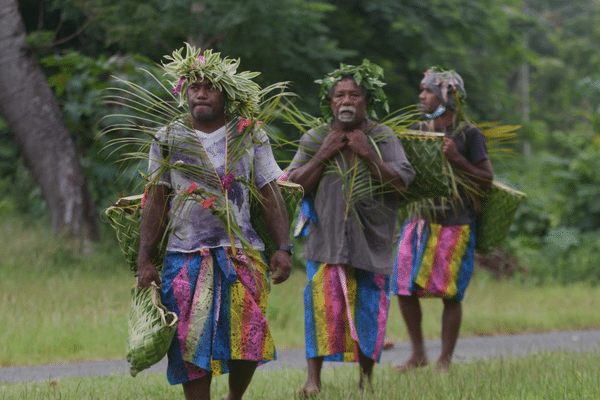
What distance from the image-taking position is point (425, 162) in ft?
17.2

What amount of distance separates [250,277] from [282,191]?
2.05ft

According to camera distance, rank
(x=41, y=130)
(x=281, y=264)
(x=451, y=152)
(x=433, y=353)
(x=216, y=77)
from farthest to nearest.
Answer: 1. (x=41, y=130)
2. (x=433, y=353)
3. (x=451, y=152)
4. (x=281, y=264)
5. (x=216, y=77)

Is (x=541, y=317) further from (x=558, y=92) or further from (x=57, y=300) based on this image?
(x=558, y=92)

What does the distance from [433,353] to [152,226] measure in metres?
4.36

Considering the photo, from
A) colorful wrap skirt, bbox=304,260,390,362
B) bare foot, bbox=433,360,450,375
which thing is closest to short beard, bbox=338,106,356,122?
colorful wrap skirt, bbox=304,260,390,362

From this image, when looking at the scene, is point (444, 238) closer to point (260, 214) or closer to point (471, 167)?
point (471, 167)

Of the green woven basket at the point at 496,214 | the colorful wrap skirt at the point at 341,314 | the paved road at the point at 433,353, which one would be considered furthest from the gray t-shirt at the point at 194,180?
the green woven basket at the point at 496,214

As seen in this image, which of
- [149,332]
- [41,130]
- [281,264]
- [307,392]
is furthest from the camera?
[41,130]

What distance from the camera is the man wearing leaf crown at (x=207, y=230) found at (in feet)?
12.4

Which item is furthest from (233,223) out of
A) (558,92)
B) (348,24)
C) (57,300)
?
(558,92)

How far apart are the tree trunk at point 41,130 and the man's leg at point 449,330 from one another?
19.0 feet

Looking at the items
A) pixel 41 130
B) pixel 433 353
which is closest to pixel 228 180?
pixel 433 353

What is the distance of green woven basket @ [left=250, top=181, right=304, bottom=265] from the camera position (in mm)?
4137

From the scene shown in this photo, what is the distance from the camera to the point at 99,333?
6.94 metres
